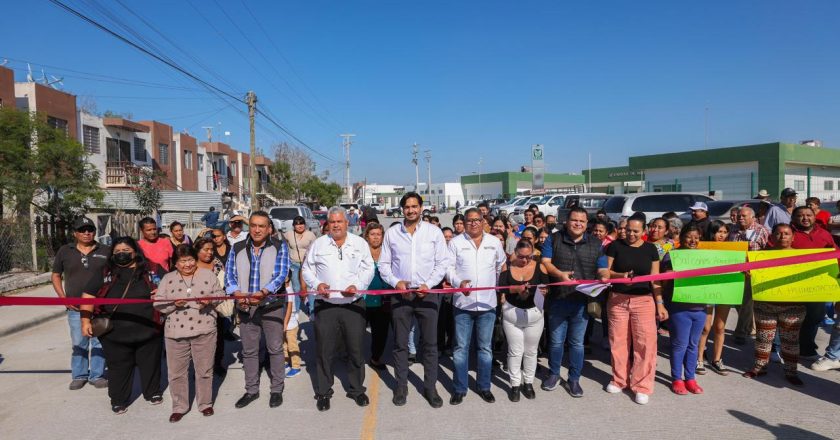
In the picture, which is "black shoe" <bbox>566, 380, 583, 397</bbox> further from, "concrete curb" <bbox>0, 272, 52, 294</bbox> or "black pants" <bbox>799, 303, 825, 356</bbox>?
"concrete curb" <bbox>0, 272, 52, 294</bbox>

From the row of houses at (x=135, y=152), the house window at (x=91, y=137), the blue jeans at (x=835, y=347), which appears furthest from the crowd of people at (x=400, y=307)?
the house window at (x=91, y=137)

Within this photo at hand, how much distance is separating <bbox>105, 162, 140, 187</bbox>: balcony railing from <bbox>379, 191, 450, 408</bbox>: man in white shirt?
27271 mm

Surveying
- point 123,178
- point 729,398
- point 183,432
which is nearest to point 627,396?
point 729,398

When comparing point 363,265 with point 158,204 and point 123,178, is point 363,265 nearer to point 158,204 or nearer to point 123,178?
point 158,204

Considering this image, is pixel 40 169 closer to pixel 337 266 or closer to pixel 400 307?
pixel 337 266

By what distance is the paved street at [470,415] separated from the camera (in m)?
4.37

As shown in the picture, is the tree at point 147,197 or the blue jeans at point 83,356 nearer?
the blue jeans at point 83,356

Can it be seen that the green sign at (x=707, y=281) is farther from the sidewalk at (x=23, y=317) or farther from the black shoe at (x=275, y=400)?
the sidewalk at (x=23, y=317)

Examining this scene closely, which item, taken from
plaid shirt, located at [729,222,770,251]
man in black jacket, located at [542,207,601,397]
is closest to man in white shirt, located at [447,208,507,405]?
man in black jacket, located at [542,207,601,397]

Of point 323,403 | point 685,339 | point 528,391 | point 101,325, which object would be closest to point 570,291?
point 528,391

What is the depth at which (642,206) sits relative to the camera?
15.1m

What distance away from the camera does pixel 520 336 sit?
5.11m

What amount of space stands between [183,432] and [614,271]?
13.8ft

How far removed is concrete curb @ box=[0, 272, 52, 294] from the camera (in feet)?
37.1
